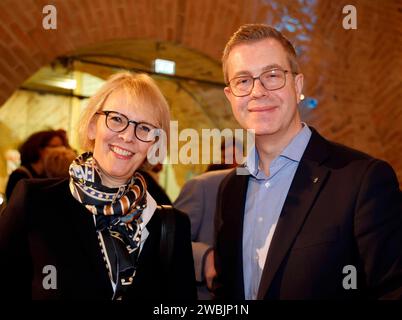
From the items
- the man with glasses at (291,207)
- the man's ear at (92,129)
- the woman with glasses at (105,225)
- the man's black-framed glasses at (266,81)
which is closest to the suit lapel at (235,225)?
the man with glasses at (291,207)

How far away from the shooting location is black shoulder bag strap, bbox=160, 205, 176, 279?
1.70 m

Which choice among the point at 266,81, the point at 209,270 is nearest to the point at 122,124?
the point at 266,81

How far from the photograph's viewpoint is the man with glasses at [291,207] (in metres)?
1.44

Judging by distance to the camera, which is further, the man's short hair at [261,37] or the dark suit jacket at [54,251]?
the man's short hair at [261,37]

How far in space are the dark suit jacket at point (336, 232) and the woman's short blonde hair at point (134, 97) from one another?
575 mm

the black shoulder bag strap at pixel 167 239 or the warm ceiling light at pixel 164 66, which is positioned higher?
the warm ceiling light at pixel 164 66

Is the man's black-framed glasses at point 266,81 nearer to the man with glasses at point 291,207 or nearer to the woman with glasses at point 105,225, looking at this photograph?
the man with glasses at point 291,207

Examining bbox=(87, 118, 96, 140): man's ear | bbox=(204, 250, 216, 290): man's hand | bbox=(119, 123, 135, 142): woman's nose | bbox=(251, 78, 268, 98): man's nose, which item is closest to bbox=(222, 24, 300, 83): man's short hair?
bbox=(251, 78, 268, 98): man's nose

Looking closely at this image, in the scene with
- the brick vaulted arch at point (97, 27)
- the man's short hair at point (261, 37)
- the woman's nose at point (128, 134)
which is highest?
the brick vaulted arch at point (97, 27)

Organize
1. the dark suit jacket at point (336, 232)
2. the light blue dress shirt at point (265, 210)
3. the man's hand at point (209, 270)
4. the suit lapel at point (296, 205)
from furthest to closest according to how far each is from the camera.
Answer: the man's hand at point (209, 270) < the light blue dress shirt at point (265, 210) < the suit lapel at point (296, 205) < the dark suit jacket at point (336, 232)

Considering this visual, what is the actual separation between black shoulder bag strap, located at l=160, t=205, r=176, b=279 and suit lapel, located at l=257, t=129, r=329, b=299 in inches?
14.3

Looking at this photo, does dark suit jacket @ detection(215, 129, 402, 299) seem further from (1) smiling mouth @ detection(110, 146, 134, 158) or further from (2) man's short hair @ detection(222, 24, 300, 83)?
(1) smiling mouth @ detection(110, 146, 134, 158)

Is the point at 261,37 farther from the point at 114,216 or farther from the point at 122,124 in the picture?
the point at 114,216

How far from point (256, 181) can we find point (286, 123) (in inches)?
11.5
